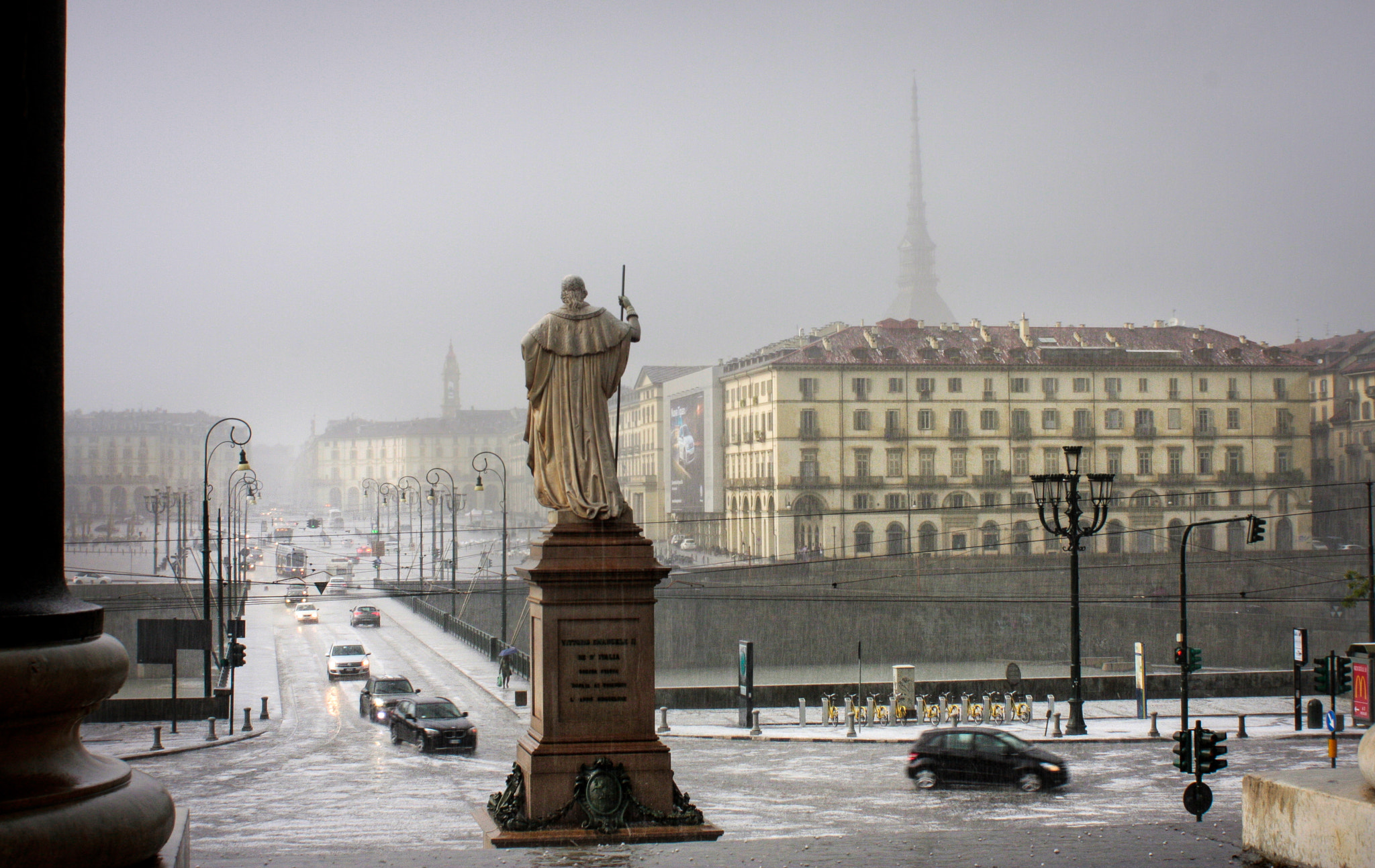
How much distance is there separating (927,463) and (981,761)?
5580 centimetres

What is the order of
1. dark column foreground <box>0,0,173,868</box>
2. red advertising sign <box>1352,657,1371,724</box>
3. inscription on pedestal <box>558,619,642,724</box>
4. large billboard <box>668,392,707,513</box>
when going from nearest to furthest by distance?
dark column foreground <box>0,0,173,868</box>
inscription on pedestal <box>558,619,642,724</box>
red advertising sign <box>1352,657,1371,724</box>
large billboard <box>668,392,707,513</box>

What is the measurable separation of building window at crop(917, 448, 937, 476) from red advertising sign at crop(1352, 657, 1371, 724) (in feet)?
160

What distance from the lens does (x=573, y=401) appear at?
1082 centimetres

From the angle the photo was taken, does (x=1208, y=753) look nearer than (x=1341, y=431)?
Yes

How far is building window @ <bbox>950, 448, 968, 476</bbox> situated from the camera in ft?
252

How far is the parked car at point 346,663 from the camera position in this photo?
39250mm

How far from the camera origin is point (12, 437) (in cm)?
313

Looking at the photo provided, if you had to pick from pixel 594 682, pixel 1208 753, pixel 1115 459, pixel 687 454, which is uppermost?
pixel 687 454

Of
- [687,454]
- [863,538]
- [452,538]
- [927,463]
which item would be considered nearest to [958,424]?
[927,463]

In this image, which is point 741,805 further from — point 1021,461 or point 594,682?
point 1021,461

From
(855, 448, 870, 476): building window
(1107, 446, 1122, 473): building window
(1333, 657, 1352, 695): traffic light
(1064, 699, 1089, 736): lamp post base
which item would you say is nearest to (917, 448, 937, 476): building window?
(855, 448, 870, 476): building window

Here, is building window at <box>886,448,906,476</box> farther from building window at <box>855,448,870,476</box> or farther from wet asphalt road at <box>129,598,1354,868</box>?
wet asphalt road at <box>129,598,1354,868</box>

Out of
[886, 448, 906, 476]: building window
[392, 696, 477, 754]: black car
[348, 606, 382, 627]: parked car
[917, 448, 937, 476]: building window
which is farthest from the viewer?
[917, 448, 937, 476]: building window

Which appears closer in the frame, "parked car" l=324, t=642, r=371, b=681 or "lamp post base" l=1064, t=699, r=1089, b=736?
"lamp post base" l=1064, t=699, r=1089, b=736
